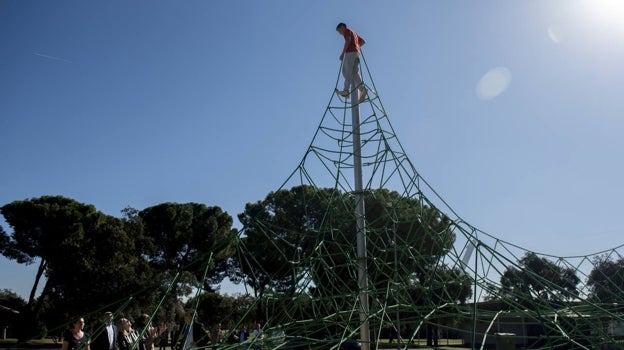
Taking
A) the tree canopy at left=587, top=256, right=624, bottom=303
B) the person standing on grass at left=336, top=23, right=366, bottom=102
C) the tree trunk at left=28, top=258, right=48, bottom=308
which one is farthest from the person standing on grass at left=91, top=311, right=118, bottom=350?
the tree trunk at left=28, top=258, right=48, bottom=308

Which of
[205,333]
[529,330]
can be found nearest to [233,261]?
[529,330]

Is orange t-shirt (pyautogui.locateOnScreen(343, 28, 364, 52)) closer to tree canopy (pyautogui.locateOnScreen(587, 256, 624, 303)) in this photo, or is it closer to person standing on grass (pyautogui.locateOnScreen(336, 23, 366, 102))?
person standing on grass (pyautogui.locateOnScreen(336, 23, 366, 102))

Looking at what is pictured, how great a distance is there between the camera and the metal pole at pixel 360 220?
633 centimetres

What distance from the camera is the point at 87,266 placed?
30.0 meters

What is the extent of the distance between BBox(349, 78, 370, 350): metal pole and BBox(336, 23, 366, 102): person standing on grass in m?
0.13

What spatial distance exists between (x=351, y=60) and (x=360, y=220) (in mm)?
2361

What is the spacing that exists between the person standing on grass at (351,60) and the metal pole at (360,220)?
13 centimetres

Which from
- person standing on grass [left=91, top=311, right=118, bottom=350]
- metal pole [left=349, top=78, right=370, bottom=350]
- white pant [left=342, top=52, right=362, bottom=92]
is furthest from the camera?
white pant [left=342, top=52, right=362, bottom=92]

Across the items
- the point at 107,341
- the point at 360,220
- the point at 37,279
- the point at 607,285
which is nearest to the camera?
the point at 360,220

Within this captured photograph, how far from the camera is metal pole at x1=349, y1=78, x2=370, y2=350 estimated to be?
6.33 metres

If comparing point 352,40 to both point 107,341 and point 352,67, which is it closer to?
point 352,67

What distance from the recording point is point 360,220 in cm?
674

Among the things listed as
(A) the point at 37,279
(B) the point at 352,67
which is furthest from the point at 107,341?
(A) the point at 37,279

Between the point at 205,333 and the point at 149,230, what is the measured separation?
34568 mm
